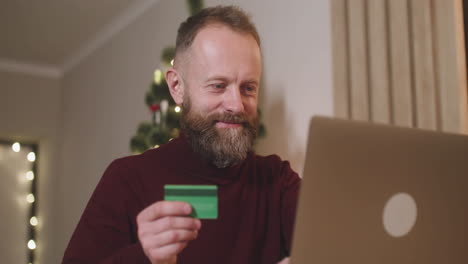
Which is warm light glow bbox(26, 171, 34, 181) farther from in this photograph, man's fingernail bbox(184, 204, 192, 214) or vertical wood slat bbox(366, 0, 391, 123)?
man's fingernail bbox(184, 204, 192, 214)

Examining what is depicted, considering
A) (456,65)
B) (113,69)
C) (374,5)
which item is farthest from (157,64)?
(456,65)

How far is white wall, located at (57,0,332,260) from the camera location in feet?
7.27

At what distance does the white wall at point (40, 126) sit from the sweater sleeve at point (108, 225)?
169 inches

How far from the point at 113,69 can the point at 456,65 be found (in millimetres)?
3194

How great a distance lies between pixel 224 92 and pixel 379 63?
696 mm

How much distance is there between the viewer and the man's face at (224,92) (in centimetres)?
124

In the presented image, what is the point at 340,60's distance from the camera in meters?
1.83

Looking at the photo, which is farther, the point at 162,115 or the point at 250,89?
the point at 162,115

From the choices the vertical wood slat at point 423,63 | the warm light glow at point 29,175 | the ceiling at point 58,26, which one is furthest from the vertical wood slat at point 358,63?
the warm light glow at point 29,175

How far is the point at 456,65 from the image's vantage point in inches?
61.4

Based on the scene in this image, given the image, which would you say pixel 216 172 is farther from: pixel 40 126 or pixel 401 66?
pixel 40 126

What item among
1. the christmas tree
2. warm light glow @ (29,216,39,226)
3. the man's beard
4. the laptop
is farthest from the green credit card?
warm light glow @ (29,216,39,226)

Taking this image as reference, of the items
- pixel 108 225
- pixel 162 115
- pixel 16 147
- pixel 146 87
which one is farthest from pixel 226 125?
pixel 16 147

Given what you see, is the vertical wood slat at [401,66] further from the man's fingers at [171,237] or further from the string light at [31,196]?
the string light at [31,196]
